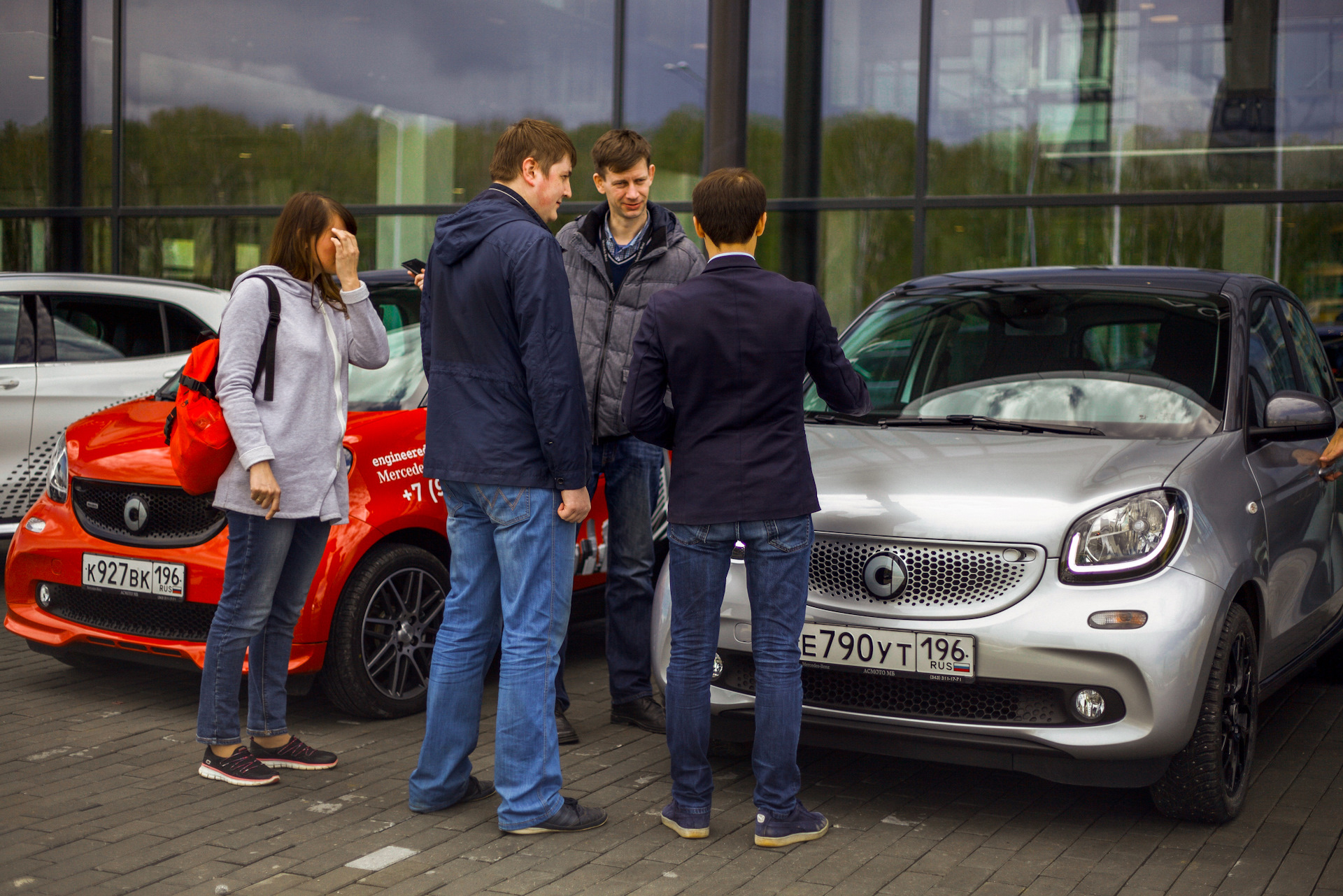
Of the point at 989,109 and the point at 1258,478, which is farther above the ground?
the point at 989,109

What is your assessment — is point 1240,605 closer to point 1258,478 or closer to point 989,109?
point 1258,478

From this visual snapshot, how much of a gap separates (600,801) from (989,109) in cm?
836

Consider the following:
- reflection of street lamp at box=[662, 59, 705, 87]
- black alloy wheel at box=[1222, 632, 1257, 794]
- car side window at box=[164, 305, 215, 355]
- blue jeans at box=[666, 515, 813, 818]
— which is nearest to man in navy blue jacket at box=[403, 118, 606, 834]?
blue jeans at box=[666, 515, 813, 818]

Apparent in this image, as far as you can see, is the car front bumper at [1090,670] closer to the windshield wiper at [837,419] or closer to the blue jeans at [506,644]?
the blue jeans at [506,644]

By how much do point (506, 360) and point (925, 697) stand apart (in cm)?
149

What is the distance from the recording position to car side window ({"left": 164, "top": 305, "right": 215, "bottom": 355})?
741 centimetres

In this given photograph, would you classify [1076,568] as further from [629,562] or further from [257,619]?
[257,619]

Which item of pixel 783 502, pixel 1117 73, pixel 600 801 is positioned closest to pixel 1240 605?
pixel 783 502

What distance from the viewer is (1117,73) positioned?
10742 millimetres

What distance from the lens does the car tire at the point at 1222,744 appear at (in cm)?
375

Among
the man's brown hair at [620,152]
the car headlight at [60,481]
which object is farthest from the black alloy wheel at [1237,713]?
the car headlight at [60,481]

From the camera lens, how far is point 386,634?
192 inches

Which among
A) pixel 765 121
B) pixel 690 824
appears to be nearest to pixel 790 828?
pixel 690 824

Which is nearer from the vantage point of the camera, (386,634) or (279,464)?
(279,464)
